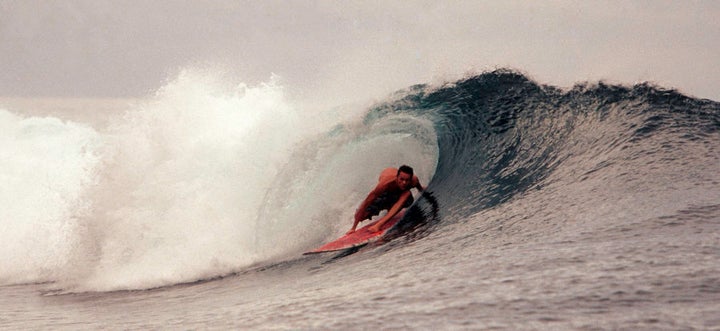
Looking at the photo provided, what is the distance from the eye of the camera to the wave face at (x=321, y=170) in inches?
287

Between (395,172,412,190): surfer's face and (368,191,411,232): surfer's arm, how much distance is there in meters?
0.08

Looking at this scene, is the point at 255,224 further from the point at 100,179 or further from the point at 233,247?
the point at 100,179

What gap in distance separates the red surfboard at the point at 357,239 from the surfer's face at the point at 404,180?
1.22 ft

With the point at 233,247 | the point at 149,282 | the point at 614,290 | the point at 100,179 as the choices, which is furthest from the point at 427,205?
the point at 100,179

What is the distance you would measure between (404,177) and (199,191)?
12.1 ft

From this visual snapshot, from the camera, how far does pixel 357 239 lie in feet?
24.6

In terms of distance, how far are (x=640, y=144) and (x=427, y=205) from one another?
269 cm

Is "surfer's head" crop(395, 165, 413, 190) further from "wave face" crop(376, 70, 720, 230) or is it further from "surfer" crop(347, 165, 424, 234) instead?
"wave face" crop(376, 70, 720, 230)

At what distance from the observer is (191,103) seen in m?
12.0

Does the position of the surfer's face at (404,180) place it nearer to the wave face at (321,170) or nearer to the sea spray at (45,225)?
the wave face at (321,170)

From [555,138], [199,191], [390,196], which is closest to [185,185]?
[199,191]

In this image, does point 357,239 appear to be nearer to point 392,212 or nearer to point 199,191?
point 392,212

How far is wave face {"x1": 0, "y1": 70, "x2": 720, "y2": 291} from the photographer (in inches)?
287

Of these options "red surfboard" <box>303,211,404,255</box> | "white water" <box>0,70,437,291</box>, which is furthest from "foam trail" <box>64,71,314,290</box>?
"red surfboard" <box>303,211,404,255</box>
